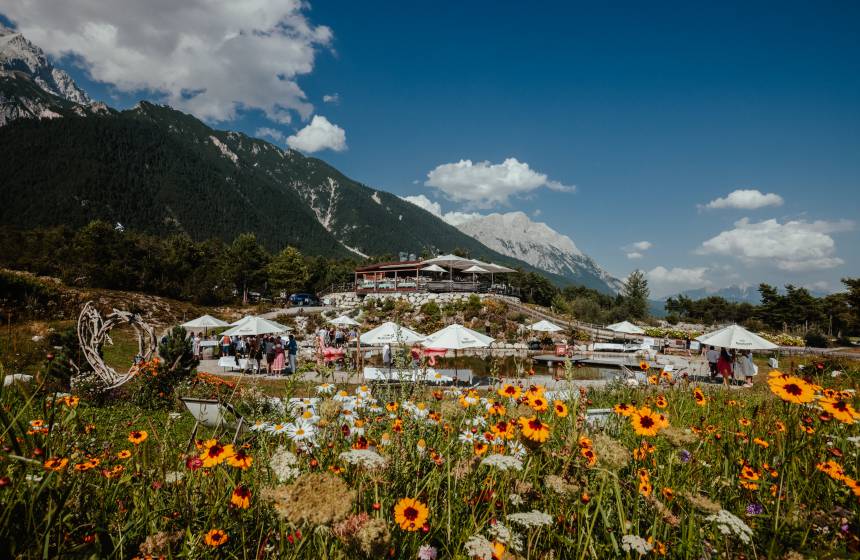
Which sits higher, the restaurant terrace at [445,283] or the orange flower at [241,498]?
the restaurant terrace at [445,283]

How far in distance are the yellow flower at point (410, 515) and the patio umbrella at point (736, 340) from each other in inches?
565

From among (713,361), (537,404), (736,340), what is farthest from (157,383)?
(713,361)

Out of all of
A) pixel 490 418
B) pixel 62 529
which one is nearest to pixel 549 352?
pixel 490 418

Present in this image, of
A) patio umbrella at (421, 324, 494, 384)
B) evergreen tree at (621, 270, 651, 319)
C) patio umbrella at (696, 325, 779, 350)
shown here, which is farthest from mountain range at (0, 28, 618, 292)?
patio umbrella at (421, 324, 494, 384)

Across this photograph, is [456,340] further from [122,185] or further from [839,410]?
[122,185]

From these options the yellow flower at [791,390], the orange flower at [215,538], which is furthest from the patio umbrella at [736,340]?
the orange flower at [215,538]

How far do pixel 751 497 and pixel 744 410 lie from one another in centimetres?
264

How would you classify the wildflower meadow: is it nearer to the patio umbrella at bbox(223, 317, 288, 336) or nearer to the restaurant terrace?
the patio umbrella at bbox(223, 317, 288, 336)

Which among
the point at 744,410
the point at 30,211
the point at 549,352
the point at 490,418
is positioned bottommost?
the point at 549,352

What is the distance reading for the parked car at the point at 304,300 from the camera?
54531mm

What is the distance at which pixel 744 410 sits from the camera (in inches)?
156

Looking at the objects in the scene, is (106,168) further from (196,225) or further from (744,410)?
(744,410)

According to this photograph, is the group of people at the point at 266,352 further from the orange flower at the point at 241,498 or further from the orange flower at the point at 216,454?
the orange flower at the point at 241,498

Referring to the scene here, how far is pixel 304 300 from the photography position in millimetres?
56125
